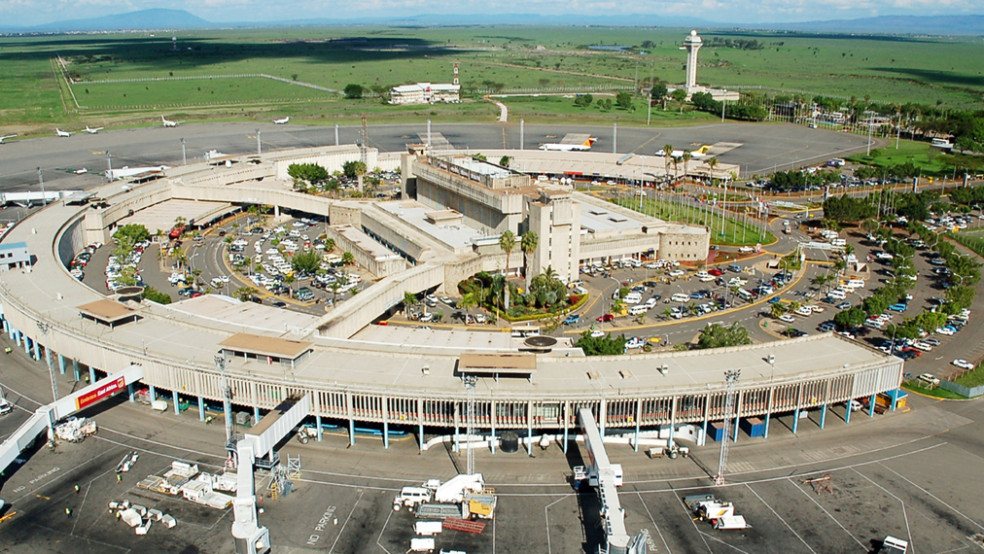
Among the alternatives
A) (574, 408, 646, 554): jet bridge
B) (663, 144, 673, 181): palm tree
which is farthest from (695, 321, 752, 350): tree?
(663, 144, 673, 181): palm tree

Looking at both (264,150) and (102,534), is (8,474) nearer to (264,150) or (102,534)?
(102,534)

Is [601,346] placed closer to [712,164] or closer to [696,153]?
[712,164]

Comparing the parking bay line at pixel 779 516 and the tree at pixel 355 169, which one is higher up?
the tree at pixel 355 169

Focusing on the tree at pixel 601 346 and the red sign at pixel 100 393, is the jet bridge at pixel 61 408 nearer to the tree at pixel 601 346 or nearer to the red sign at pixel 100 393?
the red sign at pixel 100 393

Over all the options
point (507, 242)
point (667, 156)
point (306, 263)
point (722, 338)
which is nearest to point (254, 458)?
point (722, 338)

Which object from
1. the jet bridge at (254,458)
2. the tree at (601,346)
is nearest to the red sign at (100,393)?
the jet bridge at (254,458)

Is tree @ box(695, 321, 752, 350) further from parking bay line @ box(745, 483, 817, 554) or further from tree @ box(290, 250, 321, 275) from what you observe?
tree @ box(290, 250, 321, 275)
